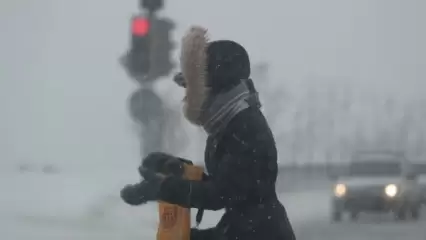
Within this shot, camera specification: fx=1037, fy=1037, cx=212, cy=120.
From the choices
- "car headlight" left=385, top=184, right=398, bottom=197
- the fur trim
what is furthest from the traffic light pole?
"car headlight" left=385, top=184, right=398, bottom=197

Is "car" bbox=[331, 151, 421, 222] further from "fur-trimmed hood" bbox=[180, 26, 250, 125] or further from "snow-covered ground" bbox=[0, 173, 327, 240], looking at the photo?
"fur-trimmed hood" bbox=[180, 26, 250, 125]

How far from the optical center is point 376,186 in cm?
1809

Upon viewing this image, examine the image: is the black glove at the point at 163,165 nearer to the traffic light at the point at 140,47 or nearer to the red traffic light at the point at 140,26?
the traffic light at the point at 140,47

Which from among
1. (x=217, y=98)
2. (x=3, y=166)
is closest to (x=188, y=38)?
(x=217, y=98)

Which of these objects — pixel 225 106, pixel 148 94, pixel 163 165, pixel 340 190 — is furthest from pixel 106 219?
pixel 225 106

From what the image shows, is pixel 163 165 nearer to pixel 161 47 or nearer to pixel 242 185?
pixel 242 185

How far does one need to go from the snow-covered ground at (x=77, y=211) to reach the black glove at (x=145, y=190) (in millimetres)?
7030

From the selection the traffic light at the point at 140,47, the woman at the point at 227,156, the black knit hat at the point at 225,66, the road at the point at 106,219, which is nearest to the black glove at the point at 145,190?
the woman at the point at 227,156

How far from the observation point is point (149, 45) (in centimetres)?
941

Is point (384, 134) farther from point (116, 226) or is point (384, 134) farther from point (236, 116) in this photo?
point (236, 116)

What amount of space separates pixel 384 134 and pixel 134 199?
44.0 m

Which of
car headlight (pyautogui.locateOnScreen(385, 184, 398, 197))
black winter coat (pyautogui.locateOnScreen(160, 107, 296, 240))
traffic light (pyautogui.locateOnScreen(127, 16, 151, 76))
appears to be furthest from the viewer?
car headlight (pyautogui.locateOnScreen(385, 184, 398, 197))

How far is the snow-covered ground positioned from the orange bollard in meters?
7.00

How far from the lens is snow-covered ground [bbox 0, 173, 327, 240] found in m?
15.8
